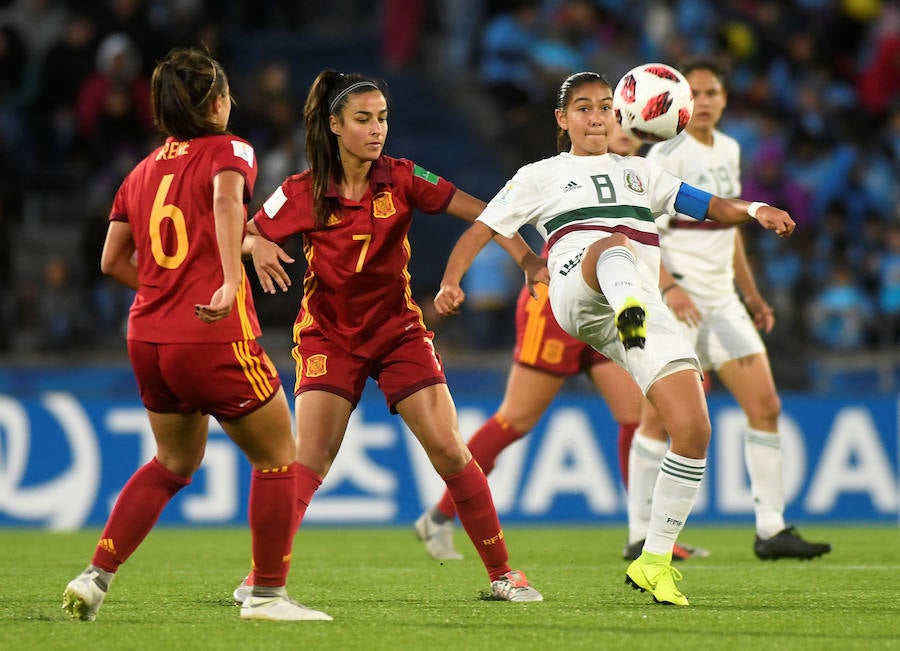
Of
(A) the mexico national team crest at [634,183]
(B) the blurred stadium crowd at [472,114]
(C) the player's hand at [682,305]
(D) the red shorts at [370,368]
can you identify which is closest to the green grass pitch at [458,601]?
(D) the red shorts at [370,368]

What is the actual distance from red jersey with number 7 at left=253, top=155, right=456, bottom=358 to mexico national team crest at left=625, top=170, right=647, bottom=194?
74cm

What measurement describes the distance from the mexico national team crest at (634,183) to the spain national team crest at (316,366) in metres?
1.44

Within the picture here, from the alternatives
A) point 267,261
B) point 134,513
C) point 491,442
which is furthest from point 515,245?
point 491,442

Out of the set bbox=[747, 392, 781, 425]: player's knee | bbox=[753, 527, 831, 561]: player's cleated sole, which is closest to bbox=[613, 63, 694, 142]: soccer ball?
bbox=[747, 392, 781, 425]: player's knee

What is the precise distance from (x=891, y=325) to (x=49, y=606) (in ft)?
27.6

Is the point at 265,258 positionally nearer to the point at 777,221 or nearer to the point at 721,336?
the point at 777,221

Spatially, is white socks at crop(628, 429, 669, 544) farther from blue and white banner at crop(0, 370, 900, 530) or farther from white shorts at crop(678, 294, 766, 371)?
blue and white banner at crop(0, 370, 900, 530)

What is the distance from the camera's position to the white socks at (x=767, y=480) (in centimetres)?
809

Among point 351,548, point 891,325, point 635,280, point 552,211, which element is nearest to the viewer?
point 635,280

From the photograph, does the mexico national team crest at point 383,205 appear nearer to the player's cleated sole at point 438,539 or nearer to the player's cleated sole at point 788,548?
the player's cleated sole at point 438,539

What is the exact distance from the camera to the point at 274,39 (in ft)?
56.0

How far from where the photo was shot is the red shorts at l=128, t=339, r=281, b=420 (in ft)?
16.8

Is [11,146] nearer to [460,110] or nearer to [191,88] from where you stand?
[460,110]

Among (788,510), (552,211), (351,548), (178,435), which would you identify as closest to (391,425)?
(351,548)
